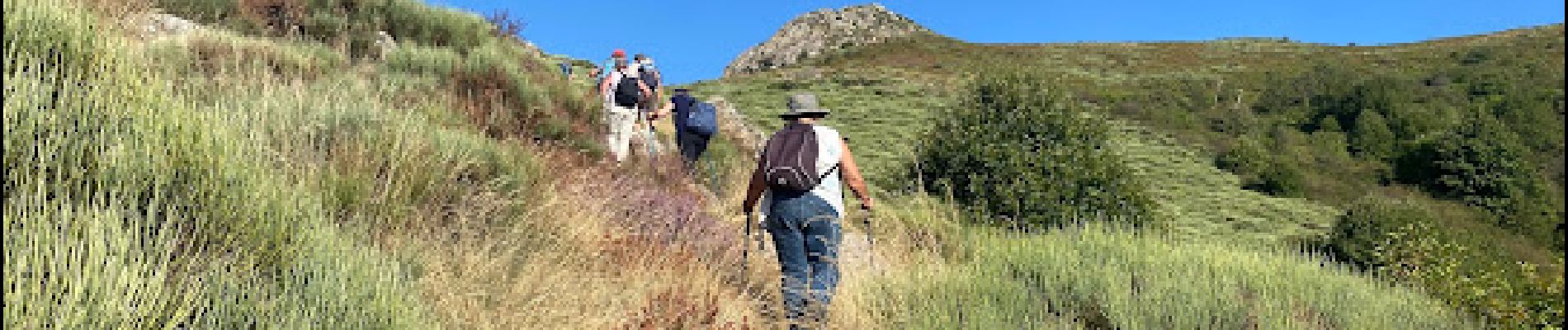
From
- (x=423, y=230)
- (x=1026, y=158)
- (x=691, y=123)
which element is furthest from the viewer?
(x=1026, y=158)

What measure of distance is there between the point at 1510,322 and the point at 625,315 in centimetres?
527

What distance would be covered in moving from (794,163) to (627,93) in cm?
517

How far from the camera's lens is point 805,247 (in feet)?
14.6

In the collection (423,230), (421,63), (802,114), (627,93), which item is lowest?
(423,230)

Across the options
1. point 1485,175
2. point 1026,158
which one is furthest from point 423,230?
point 1485,175

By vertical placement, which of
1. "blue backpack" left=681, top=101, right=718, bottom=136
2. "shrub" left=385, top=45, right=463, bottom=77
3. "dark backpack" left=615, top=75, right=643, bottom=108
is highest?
"shrub" left=385, top=45, right=463, bottom=77

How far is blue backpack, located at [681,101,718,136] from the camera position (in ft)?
30.8

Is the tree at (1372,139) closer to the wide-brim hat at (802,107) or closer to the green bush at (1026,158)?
the green bush at (1026,158)

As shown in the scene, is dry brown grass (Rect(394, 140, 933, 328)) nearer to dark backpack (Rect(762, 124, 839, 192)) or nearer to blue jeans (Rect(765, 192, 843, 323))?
blue jeans (Rect(765, 192, 843, 323))

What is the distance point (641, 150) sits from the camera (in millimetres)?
10086

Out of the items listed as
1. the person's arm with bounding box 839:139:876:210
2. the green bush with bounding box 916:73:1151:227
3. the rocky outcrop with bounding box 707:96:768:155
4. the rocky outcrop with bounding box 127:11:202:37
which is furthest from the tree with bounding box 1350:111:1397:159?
the rocky outcrop with bounding box 127:11:202:37

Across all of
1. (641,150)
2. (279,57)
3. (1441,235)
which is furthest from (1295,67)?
(279,57)

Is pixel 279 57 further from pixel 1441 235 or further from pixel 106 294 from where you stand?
pixel 1441 235

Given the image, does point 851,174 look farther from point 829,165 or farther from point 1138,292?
point 1138,292
